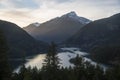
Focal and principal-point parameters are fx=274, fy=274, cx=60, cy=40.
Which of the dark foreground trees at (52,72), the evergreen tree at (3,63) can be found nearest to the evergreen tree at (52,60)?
the dark foreground trees at (52,72)

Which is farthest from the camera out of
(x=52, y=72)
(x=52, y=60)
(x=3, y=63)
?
(x=52, y=72)

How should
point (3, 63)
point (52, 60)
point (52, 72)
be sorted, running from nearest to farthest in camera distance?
point (3, 63) < point (52, 60) < point (52, 72)

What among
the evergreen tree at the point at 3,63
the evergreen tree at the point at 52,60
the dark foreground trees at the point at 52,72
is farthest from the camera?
the evergreen tree at the point at 52,60

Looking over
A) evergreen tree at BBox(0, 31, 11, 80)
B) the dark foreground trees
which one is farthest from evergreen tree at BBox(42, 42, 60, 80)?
evergreen tree at BBox(0, 31, 11, 80)

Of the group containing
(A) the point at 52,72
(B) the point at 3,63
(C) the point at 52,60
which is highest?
(C) the point at 52,60

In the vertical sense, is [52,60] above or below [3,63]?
above

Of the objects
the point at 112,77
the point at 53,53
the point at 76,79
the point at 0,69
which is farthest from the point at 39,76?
the point at 0,69

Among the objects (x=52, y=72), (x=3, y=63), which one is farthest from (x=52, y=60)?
(x=3, y=63)

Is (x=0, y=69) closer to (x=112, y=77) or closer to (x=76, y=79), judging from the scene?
(x=76, y=79)

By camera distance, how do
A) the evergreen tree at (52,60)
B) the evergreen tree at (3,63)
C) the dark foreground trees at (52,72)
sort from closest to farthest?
the evergreen tree at (3,63) → the dark foreground trees at (52,72) → the evergreen tree at (52,60)

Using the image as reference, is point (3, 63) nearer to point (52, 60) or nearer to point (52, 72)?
point (52, 60)

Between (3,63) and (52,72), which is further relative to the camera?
(52,72)

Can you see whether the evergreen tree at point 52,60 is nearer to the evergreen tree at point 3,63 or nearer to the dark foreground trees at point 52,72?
the dark foreground trees at point 52,72

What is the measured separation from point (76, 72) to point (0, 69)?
35766 mm
